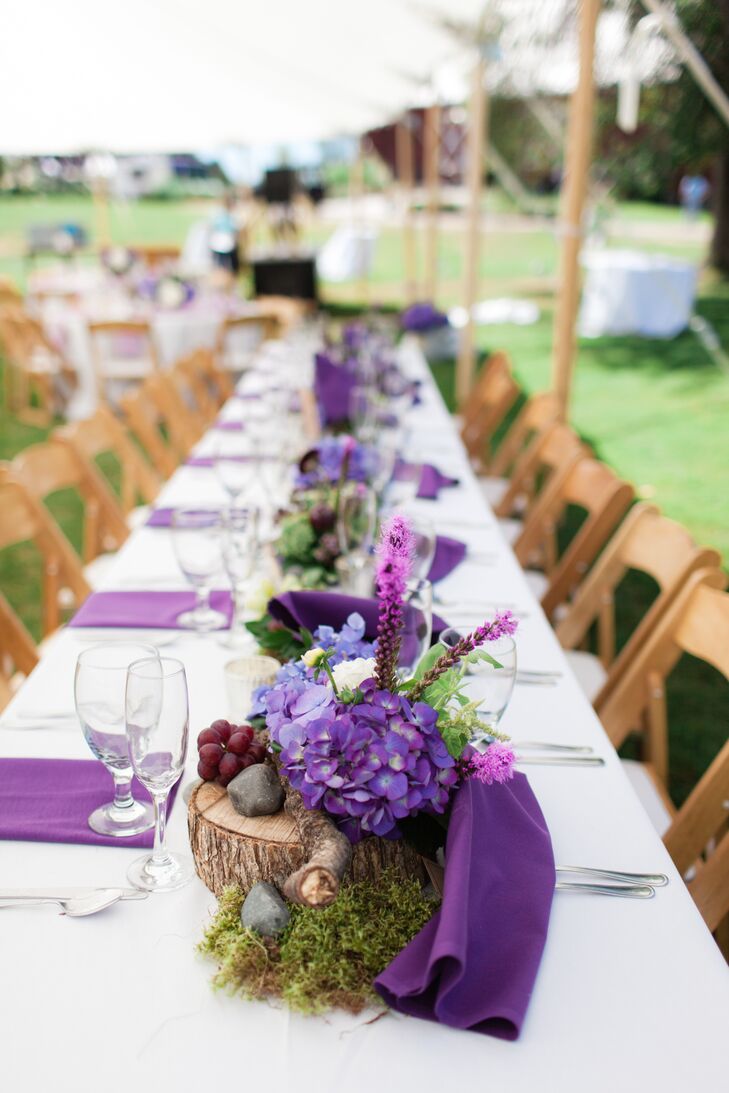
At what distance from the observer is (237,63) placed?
6.81 m

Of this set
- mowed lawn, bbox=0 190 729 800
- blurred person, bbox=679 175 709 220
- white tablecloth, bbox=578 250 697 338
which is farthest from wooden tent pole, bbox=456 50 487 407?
blurred person, bbox=679 175 709 220

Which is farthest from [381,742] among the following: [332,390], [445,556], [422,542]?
[332,390]

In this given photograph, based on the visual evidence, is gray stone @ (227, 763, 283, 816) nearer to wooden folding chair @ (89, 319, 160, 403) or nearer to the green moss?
the green moss

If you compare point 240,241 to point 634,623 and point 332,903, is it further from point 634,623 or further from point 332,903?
point 332,903

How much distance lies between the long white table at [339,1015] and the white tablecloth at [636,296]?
9620 millimetres

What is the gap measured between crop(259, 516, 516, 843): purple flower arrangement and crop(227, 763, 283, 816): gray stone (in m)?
0.03

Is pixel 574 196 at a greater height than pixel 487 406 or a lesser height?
greater

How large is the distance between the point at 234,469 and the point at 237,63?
5.17 metres

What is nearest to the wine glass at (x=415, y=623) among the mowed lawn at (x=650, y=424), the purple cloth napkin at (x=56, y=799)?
the purple cloth napkin at (x=56, y=799)

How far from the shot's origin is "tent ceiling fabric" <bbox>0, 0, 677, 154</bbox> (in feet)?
16.9

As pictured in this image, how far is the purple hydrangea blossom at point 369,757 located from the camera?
3.49 feet

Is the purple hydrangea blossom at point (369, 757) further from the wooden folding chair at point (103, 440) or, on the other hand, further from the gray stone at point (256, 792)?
the wooden folding chair at point (103, 440)

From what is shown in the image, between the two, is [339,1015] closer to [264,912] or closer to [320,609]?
[264,912]

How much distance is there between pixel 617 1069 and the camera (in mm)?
962
